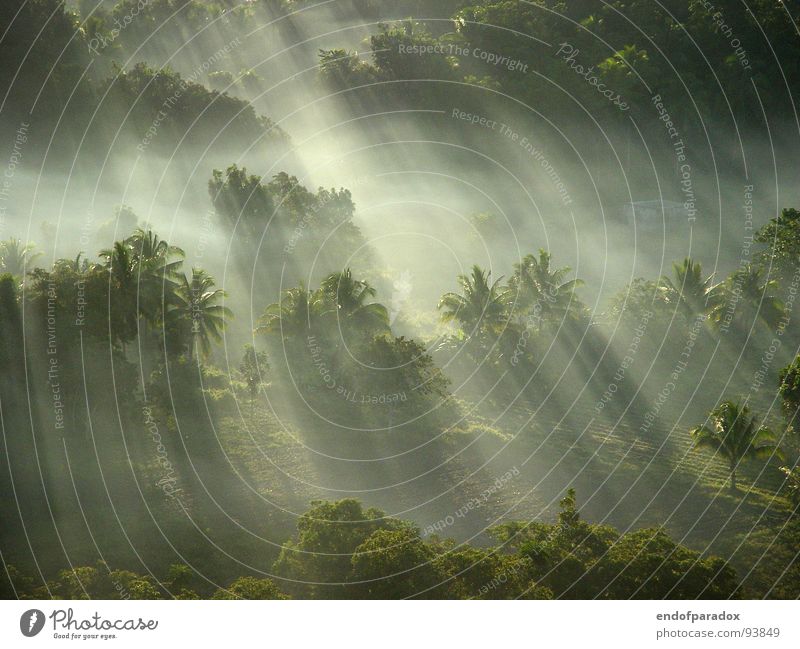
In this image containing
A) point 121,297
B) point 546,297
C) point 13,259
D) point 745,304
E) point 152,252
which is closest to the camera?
point 121,297

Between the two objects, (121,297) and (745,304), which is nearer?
(121,297)

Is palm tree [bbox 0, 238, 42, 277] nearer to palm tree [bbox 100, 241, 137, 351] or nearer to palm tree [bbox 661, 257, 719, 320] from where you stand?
palm tree [bbox 100, 241, 137, 351]

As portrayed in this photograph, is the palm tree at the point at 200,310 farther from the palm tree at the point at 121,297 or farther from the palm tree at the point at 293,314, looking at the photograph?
the palm tree at the point at 293,314

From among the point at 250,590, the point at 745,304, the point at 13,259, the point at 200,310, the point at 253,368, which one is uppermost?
the point at 13,259

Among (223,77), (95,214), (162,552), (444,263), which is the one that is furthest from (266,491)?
(223,77)

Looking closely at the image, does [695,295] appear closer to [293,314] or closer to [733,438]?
[733,438]

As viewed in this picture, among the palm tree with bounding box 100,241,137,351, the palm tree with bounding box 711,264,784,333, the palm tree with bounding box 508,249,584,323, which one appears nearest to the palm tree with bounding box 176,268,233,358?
the palm tree with bounding box 100,241,137,351

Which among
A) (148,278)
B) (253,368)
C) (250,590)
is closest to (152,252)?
(148,278)
